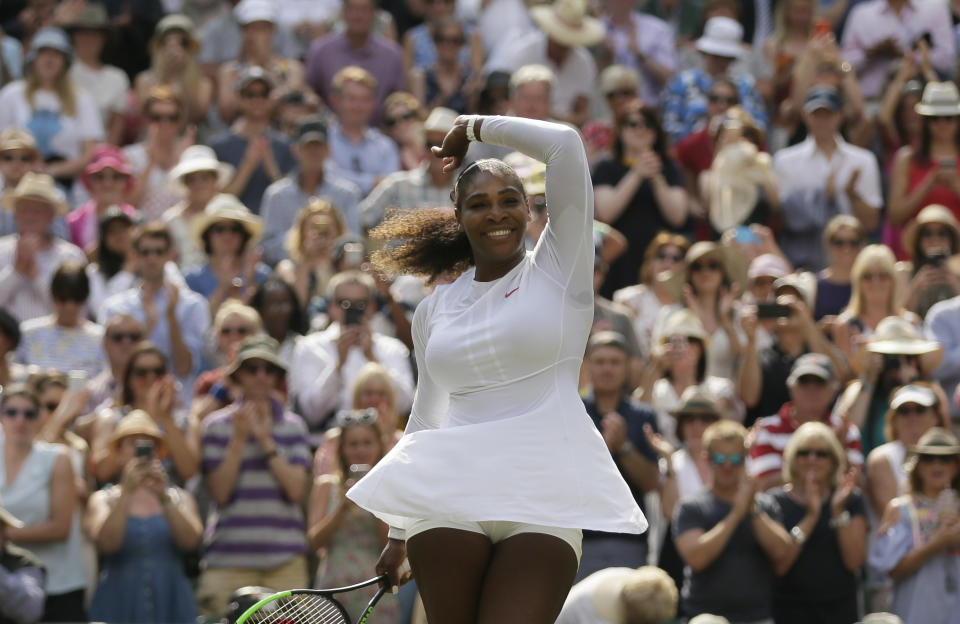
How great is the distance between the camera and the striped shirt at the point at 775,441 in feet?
30.6

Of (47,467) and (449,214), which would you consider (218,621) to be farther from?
(449,214)

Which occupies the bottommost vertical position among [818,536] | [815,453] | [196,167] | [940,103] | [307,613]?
[818,536]

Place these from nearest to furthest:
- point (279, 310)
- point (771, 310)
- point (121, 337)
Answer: point (121, 337) < point (771, 310) < point (279, 310)

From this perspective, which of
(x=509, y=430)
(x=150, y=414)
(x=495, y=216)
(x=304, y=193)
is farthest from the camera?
(x=304, y=193)

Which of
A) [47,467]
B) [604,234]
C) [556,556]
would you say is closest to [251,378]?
[47,467]

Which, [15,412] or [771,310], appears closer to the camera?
[15,412]

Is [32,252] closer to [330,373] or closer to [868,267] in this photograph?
[330,373]

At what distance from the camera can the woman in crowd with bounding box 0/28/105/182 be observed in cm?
1295

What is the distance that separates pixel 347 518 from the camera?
875 cm

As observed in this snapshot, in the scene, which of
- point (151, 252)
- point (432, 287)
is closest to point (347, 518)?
point (432, 287)

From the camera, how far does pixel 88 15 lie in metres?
13.8

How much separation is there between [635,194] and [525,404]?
7.06m

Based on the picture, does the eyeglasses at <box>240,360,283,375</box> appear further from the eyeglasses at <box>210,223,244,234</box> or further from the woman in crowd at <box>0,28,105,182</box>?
the woman in crowd at <box>0,28,105,182</box>

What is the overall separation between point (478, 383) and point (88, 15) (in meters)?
9.66
